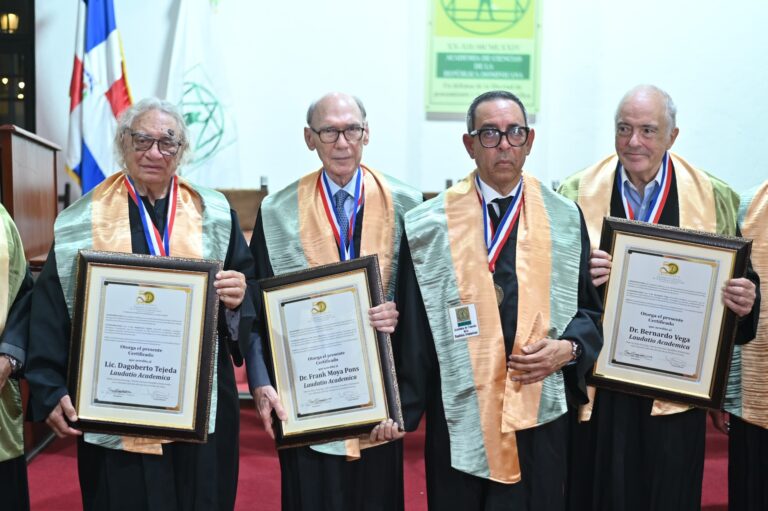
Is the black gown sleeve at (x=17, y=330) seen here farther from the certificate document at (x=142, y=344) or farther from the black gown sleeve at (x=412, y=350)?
the black gown sleeve at (x=412, y=350)

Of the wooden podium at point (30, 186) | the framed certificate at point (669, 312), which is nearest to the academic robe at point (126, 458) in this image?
the framed certificate at point (669, 312)

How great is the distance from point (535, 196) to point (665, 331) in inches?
24.2

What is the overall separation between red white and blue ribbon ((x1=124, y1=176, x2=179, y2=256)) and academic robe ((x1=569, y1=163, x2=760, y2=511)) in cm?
143

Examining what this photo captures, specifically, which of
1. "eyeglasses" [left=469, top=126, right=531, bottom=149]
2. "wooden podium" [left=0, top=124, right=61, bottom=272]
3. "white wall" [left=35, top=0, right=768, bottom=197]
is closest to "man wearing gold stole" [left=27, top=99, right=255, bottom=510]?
"eyeglasses" [left=469, top=126, right=531, bottom=149]

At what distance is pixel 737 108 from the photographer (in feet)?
21.5

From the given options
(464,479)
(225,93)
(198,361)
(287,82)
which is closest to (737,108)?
(287,82)

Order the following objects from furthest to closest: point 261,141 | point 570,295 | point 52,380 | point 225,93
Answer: point 261,141, point 225,93, point 570,295, point 52,380

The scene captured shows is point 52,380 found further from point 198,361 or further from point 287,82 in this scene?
point 287,82

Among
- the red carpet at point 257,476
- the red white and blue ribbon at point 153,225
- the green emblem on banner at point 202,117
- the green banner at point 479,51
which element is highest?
the green banner at point 479,51

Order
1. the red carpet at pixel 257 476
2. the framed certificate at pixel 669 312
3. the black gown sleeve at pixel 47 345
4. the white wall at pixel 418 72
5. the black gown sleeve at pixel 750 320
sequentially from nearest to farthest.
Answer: the black gown sleeve at pixel 47 345 → the framed certificate at pixel 669 312 → the black gown sleeve at pixel 750 320 → the red carpet at pixel 257 476 → the white wall at pixel 418 72

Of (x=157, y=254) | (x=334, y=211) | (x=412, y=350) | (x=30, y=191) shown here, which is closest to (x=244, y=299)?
(x=157, y=254)

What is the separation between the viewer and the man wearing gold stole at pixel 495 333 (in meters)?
2.35

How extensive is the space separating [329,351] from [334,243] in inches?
14.0

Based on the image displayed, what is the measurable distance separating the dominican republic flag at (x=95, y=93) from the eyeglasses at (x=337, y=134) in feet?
11.4
